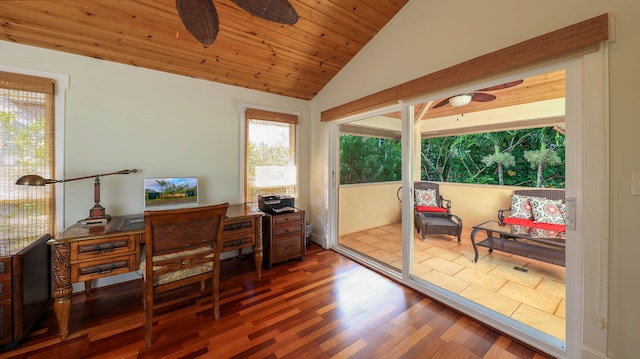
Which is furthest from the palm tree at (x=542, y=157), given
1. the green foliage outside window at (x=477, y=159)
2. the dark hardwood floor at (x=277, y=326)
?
the dark hardwood floor at (x=277, y=326)

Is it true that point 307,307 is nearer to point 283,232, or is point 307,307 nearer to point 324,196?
point 283,232

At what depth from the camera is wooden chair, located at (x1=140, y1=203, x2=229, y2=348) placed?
156cm

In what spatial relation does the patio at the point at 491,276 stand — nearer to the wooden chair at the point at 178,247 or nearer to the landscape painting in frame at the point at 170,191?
the wooden chair at the point at 178,247

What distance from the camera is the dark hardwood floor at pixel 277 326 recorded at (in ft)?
5.09

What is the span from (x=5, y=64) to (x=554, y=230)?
5.65 m

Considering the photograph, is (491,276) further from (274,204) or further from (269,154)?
(269,154)

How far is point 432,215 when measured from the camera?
4.02m

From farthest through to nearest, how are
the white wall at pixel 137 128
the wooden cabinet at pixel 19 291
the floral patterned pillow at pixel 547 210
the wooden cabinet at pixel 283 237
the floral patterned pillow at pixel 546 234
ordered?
1. the floral patterned pillow at pixel 547 210
2. the wooden cabinet at pixel 283 237
3. the floral patterned pillow at pixel 546 234
4. the white wall at pixel 137 128
5. the wooden cabinet at pixel 19 291

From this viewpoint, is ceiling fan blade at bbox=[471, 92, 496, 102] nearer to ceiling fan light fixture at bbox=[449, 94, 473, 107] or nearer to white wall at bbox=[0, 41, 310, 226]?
ceiling fan light fixture at bbox=[449, 94, 473, 107]

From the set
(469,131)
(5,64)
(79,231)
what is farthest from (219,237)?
(469,131)

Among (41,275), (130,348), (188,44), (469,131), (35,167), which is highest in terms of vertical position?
(188,44)

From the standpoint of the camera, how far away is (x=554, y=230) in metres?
2.67

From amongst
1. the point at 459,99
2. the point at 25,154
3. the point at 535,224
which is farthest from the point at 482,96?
the point at 25,154

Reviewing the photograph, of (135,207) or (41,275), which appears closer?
(41,275)
